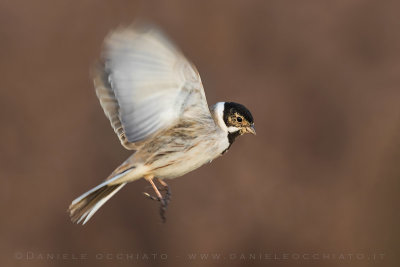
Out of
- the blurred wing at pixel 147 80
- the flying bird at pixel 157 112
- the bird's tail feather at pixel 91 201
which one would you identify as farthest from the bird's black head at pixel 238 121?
the bird's tail feather at pixel 91 201

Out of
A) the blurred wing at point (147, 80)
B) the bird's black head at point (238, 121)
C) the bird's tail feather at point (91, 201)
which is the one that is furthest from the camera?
the bird's tail feather at point (91, 201)

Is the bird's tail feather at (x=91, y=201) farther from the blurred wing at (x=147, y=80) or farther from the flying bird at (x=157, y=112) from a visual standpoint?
the blurred wing at (x=147, y=80)

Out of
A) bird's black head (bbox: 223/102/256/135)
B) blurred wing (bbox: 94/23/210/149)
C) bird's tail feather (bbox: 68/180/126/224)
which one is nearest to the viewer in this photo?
blurred wing (bbox: 94/23/210/149)

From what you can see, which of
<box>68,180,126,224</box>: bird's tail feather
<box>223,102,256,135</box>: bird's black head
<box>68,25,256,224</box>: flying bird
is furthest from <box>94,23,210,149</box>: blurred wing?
<box>68,180,126,224</box>: bird's tail feather

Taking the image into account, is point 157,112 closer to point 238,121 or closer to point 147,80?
point 147,80

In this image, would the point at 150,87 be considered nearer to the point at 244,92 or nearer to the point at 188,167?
the point at 188,167

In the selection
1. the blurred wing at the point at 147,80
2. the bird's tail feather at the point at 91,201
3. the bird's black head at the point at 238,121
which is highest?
the blurred wing at the point at 147,80

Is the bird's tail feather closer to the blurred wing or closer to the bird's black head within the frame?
the blurred wing

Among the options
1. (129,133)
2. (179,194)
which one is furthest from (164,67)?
(179,194)
